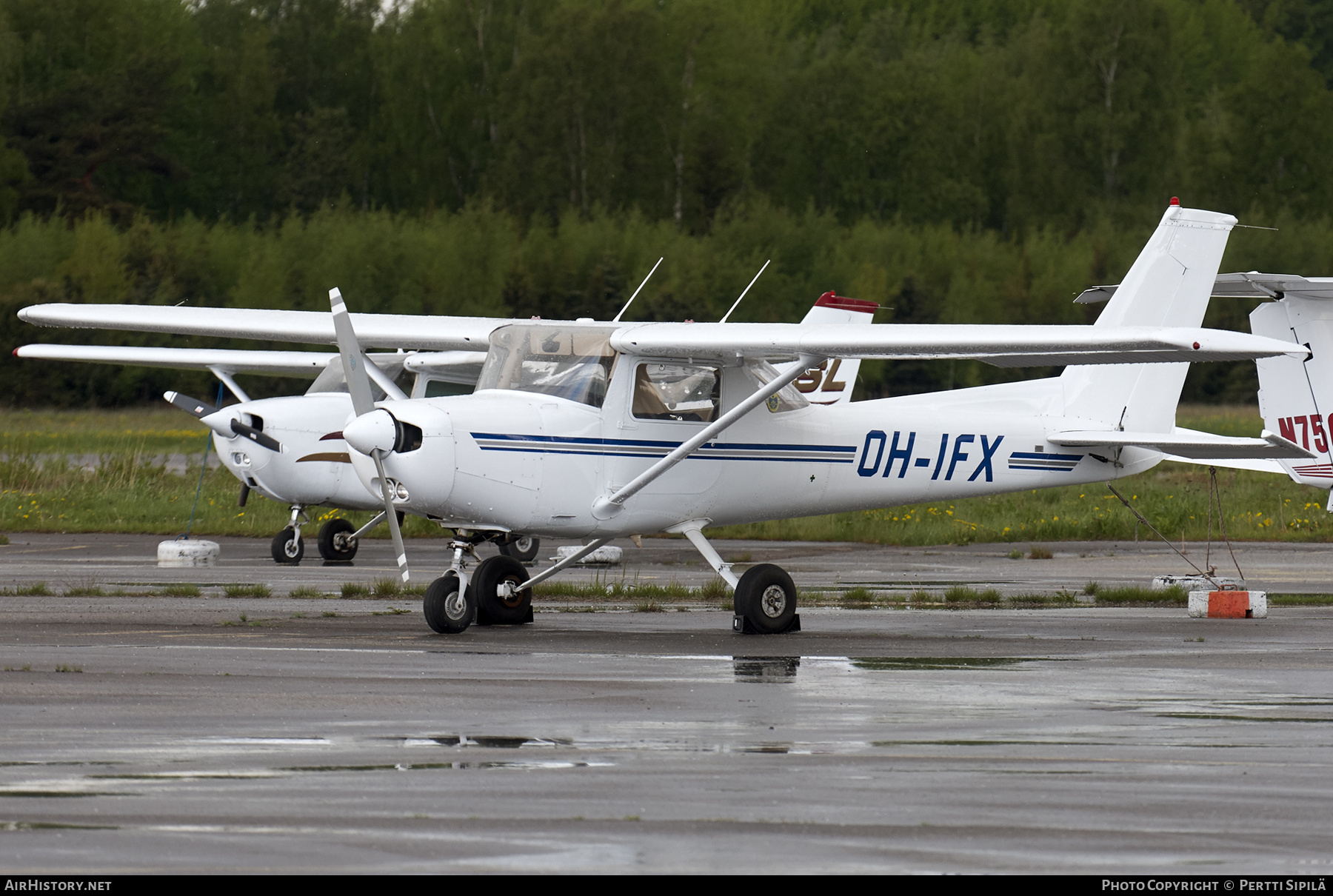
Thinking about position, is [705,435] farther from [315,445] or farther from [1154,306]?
[315,445]

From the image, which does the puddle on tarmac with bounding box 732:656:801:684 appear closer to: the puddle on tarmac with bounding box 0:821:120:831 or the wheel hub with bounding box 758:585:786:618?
the wheel hub with bounding box 758:585:786:618

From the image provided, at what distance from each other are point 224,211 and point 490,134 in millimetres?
11692

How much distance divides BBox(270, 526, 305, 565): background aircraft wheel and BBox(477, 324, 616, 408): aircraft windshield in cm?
682

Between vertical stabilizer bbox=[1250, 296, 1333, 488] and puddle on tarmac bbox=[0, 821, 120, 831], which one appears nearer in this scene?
puddle on tarmac bbox=[0, 821, 120, 831]

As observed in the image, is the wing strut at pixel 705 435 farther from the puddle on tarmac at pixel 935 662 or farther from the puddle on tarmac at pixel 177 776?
the puddle on tarmac at pixel 177 776

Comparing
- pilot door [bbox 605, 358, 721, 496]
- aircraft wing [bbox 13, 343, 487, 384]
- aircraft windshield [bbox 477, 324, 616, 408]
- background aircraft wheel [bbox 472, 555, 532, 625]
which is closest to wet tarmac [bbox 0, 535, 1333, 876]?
background aircraft wheel [bbox 472, 555, 532, 625]

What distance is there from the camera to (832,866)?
546cm

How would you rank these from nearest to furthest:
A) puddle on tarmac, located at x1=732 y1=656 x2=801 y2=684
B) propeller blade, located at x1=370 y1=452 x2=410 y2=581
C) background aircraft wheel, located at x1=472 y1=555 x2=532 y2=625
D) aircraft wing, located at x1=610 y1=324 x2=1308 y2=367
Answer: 1. puddle on tarmac, located at x1=732 y1=656 x2=801 y2=684
2. aircraft wing, located at x1=610 y1=324 x2=1308 y2=367
3. propeller blade, located at x1=370 y1=452 x2=410 y2=581
4. background aircraft wheel, located at x1=472 y1=555 x2=532 y2=625

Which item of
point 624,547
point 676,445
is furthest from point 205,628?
point 624,547

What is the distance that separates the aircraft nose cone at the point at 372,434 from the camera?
473 inches

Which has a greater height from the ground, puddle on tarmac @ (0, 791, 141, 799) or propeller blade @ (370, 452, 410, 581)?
propeller blade @ (370, 452, 410, 581)

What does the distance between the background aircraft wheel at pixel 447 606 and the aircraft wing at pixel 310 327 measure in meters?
2.74

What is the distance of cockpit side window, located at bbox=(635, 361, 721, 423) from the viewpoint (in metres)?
13.2

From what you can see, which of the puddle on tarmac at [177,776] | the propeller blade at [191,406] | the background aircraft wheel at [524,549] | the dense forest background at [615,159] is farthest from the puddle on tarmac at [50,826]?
the dense forest background at [615,159]
